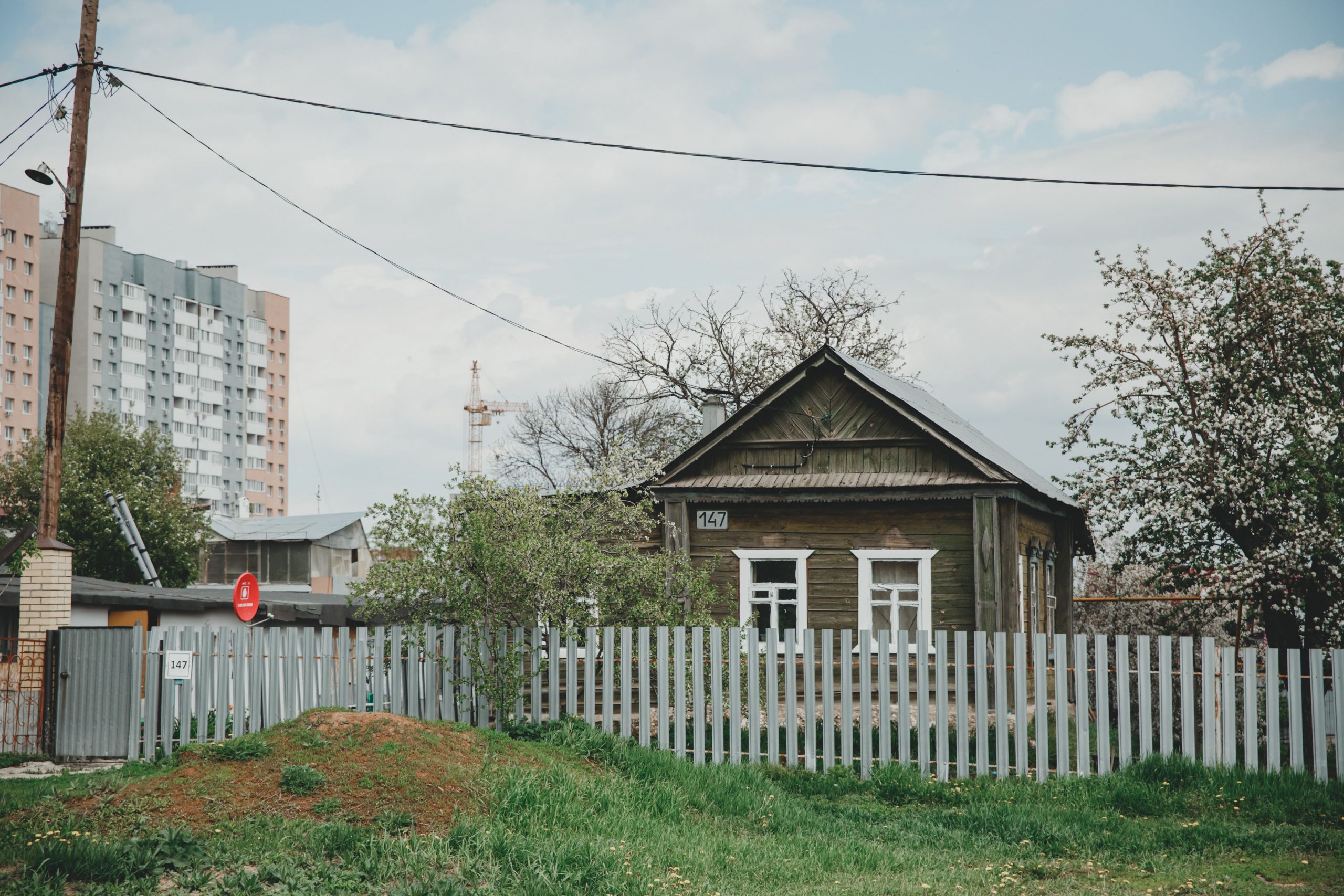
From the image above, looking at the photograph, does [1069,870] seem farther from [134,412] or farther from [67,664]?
[134,412]

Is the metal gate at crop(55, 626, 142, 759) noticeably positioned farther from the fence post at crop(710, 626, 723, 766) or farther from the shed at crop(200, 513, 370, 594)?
the shed at crop(200, 513, 370, 594)

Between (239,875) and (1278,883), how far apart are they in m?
6.74

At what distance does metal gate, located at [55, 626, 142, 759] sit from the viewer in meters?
14.1

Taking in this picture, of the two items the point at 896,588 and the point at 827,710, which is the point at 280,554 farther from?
the point at 827,710

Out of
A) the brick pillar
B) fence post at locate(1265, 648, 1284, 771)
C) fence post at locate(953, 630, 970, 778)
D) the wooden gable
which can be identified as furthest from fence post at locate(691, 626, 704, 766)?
the brick pillar

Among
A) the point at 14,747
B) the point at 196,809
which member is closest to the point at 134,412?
the point at 14,747

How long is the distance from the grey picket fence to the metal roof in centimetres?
486

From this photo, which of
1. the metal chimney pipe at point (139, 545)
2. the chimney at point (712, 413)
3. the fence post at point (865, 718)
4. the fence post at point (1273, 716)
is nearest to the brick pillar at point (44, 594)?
the fence post at point (865, 718)

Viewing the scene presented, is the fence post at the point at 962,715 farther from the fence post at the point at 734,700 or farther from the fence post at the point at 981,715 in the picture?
the fence post at the point at 734,700

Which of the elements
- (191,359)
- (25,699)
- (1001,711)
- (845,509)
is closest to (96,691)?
(25,699)

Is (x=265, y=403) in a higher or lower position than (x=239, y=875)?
higher

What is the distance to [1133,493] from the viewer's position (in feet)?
68.7

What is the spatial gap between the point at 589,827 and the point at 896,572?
1083 centimetres

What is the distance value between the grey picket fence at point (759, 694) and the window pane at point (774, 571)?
3.94m
